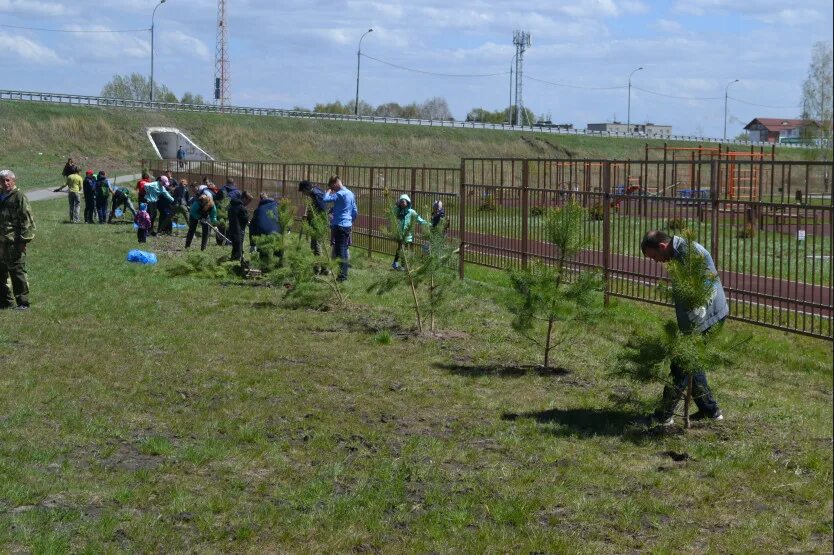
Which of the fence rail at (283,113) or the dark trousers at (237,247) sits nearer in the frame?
the dark trousers at (237,247)

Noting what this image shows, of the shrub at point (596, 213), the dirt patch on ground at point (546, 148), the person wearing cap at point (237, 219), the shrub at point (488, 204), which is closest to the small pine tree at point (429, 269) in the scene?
the shrub at point (596, 213)

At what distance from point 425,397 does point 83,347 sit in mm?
4377

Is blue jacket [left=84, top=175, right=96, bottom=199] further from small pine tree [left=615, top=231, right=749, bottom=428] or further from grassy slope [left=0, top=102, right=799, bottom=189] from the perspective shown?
grassy slope [left=0, top=102, right=799, bottom=189]

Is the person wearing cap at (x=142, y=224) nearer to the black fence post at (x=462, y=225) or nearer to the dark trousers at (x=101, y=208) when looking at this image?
the dark trousers at (x=101, y=208)

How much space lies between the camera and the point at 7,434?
314 inches

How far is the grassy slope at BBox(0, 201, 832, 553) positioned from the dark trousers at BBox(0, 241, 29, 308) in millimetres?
1099

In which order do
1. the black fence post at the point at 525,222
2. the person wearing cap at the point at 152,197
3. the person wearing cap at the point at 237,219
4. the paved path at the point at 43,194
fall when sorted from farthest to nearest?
the paved path at the point at 43,194
the person wearing cap at the point at 152,197
the person wearing cap at the point at 237,219
the black fence post at the point at 525,222

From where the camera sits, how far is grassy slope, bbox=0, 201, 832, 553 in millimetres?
5969

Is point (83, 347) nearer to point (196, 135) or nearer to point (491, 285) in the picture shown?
point (491, 285)

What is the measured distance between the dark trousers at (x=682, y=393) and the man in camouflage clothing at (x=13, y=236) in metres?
9.22

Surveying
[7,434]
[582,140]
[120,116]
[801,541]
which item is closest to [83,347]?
[7,434]

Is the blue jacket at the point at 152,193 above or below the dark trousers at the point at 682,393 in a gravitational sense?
above

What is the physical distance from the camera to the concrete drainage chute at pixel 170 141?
78000 mm

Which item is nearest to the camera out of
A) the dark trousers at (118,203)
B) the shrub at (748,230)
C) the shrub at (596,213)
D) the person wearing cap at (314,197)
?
the shrub at (748,230)
